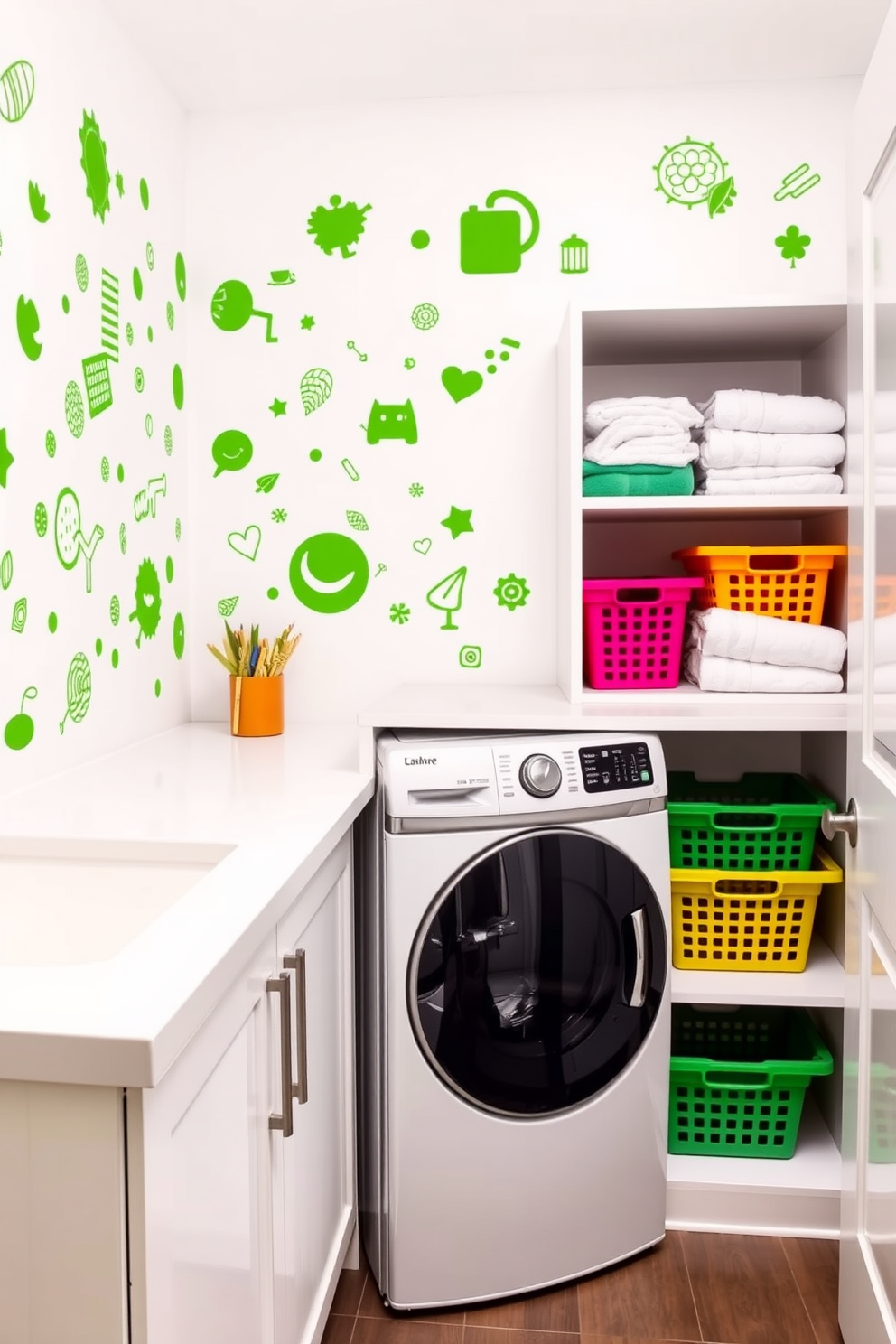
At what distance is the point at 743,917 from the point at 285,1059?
111cm

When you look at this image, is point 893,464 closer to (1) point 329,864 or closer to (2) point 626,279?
(1) point 329,864

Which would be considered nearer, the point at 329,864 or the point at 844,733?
the point at 329,864

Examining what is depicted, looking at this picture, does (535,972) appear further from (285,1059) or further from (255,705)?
(255,705)

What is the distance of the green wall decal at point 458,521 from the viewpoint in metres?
2.50

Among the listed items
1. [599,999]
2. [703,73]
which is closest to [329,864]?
[599,999]

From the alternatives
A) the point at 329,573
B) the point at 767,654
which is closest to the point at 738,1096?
the point at 767,654

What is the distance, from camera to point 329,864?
1.66 metres

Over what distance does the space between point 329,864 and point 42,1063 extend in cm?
82

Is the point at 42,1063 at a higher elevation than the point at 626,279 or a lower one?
lower

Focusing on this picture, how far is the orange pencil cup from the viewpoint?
2287 mm

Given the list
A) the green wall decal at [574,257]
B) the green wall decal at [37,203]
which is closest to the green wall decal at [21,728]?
the green wall decal at [37,203]

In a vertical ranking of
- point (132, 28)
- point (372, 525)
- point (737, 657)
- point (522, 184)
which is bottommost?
point (737, 657)

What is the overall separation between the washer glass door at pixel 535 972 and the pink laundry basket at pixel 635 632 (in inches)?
18.8

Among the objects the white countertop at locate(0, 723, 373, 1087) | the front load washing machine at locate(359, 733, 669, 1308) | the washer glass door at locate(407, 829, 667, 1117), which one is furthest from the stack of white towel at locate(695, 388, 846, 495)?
the white countertop at locate(0, 723, 373, 1087)
